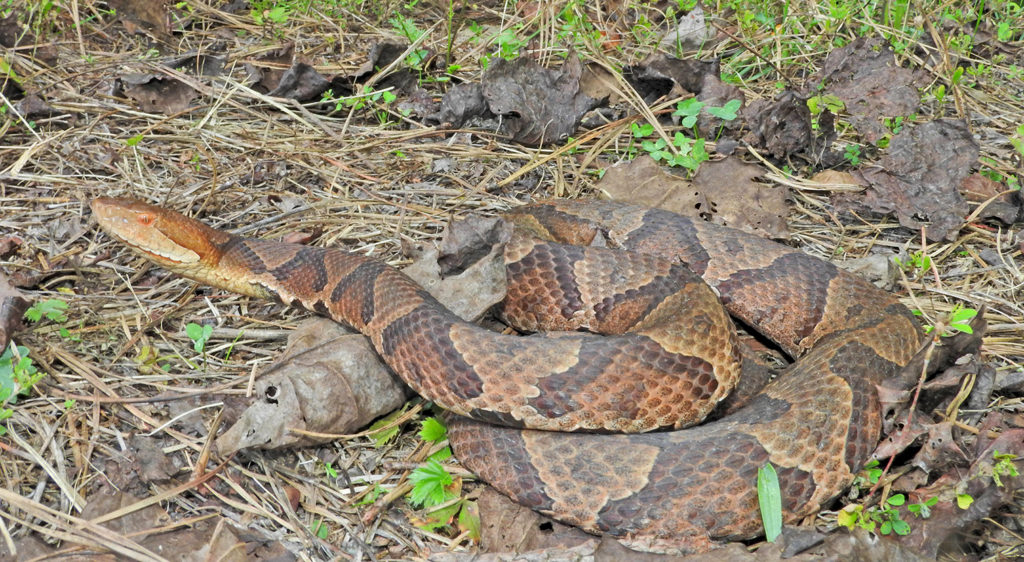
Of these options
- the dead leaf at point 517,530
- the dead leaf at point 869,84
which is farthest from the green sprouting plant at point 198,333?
the dead leaf at point 869,84

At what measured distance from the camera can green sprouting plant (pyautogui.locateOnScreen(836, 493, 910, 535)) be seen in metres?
2.68

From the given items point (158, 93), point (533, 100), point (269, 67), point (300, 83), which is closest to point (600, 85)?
point (533, 100)

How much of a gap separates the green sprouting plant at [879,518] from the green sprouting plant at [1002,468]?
12.0 inches

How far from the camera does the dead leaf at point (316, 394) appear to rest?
3.03 meters

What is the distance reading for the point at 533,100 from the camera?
491 centimetres

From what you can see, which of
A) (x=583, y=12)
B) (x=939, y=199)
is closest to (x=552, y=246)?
(x=939, y=199)

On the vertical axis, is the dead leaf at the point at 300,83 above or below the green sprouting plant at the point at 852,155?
above

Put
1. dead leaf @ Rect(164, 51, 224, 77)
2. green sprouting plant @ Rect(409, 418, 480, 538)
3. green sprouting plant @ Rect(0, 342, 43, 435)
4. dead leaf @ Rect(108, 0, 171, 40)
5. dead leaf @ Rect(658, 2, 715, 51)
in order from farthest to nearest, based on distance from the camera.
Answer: dead leaf @ Rect(108, 0, 171, 40)
dead leaf @ Rect(658, 2, 715, 51)
dead leaf @ Rect(164, 51, 224, 77)
green sprouting plant @ Rect(0, 342, 43, 435)
green sprouting plant @ Rect(409, 418, 480, 538)

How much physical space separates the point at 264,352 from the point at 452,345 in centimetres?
107

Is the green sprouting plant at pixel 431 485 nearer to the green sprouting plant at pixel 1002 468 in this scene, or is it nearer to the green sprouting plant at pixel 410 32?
the green sprouting plant at pixel 1002 468

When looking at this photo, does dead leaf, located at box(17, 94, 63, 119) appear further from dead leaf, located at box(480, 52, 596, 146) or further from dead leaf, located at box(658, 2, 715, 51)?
dead leaf, located at box(658, 2, 715, 51)

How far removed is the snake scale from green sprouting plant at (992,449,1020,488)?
0.42 m

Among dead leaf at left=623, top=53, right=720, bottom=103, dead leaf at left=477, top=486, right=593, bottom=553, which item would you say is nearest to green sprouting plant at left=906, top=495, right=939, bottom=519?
dead leaf at left=477, top=486, right=593, bottom=553

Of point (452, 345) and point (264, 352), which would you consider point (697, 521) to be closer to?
point (452, 345)
